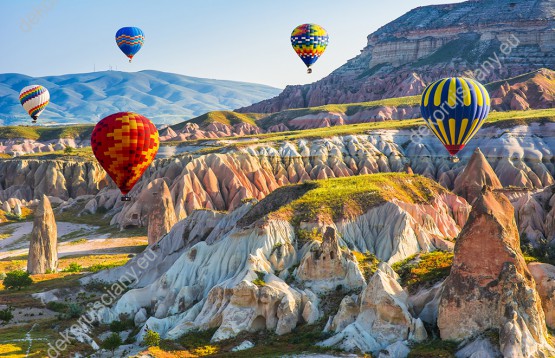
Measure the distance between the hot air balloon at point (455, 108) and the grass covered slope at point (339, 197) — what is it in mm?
4116

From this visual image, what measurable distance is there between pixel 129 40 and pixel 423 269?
59336mm

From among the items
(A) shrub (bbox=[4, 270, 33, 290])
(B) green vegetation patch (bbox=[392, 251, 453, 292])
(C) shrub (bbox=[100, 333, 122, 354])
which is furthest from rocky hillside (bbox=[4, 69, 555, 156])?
(C) shrub (bbox=[100, 333, 122, 354])

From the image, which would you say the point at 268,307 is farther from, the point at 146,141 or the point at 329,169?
the point at 329,169

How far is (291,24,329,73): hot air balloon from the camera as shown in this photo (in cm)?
7544

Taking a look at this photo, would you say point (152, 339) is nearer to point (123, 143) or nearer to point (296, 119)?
point (123, 143)

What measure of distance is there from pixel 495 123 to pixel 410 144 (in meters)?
12.3

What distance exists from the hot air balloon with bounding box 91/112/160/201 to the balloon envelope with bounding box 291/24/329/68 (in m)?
34.3

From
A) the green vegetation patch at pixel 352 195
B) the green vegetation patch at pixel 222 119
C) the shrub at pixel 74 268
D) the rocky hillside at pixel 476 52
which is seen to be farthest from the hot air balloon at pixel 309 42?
the rocky hillside at pixel 476 52

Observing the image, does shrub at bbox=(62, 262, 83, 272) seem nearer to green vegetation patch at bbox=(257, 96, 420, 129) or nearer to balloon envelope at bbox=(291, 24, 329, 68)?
balloon envelope at bbox=(291, 24, 329, 68)

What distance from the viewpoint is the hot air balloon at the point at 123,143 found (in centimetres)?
4331

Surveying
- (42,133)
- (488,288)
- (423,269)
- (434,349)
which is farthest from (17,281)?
(42,133)

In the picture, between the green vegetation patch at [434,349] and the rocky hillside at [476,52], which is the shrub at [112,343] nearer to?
the green vegetation patch at [434,349]

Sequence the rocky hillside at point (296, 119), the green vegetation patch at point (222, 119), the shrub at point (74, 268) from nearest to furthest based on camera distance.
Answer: the shrub at point (74, 268)
the rocky hillside at point (296, 119)
the green vegetation patch at point (222, 119)

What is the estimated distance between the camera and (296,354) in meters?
30.0
